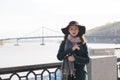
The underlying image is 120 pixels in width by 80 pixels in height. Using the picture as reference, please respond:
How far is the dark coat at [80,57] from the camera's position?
3910 millimetres

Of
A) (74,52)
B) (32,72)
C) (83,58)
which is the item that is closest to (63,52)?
(74,52)

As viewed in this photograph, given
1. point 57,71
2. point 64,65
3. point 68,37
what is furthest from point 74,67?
point 57,71

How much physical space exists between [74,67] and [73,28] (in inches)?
18.5

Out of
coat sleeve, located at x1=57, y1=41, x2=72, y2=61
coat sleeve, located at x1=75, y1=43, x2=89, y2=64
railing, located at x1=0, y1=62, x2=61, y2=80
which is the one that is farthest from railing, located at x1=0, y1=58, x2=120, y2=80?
coat sleeve, located at x1=75, y1=43, x2=89, y2=64

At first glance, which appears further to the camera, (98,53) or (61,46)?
(98,53)

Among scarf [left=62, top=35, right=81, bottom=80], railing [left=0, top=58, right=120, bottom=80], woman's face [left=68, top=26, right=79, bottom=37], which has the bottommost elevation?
railing [left=0, top=58, right=120, bottom=80]

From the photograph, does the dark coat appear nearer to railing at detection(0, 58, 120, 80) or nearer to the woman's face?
the woman's face

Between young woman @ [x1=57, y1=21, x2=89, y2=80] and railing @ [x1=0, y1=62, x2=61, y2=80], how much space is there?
0.56m

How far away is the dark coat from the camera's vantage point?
12.8 ft

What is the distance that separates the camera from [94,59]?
5031mm

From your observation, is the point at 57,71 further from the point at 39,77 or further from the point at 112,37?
the point at 112,37

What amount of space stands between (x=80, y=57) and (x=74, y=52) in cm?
10

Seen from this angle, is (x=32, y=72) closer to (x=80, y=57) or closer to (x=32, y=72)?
(x=32, y=72)

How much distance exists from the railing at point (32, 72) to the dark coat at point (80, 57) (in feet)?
1.85
